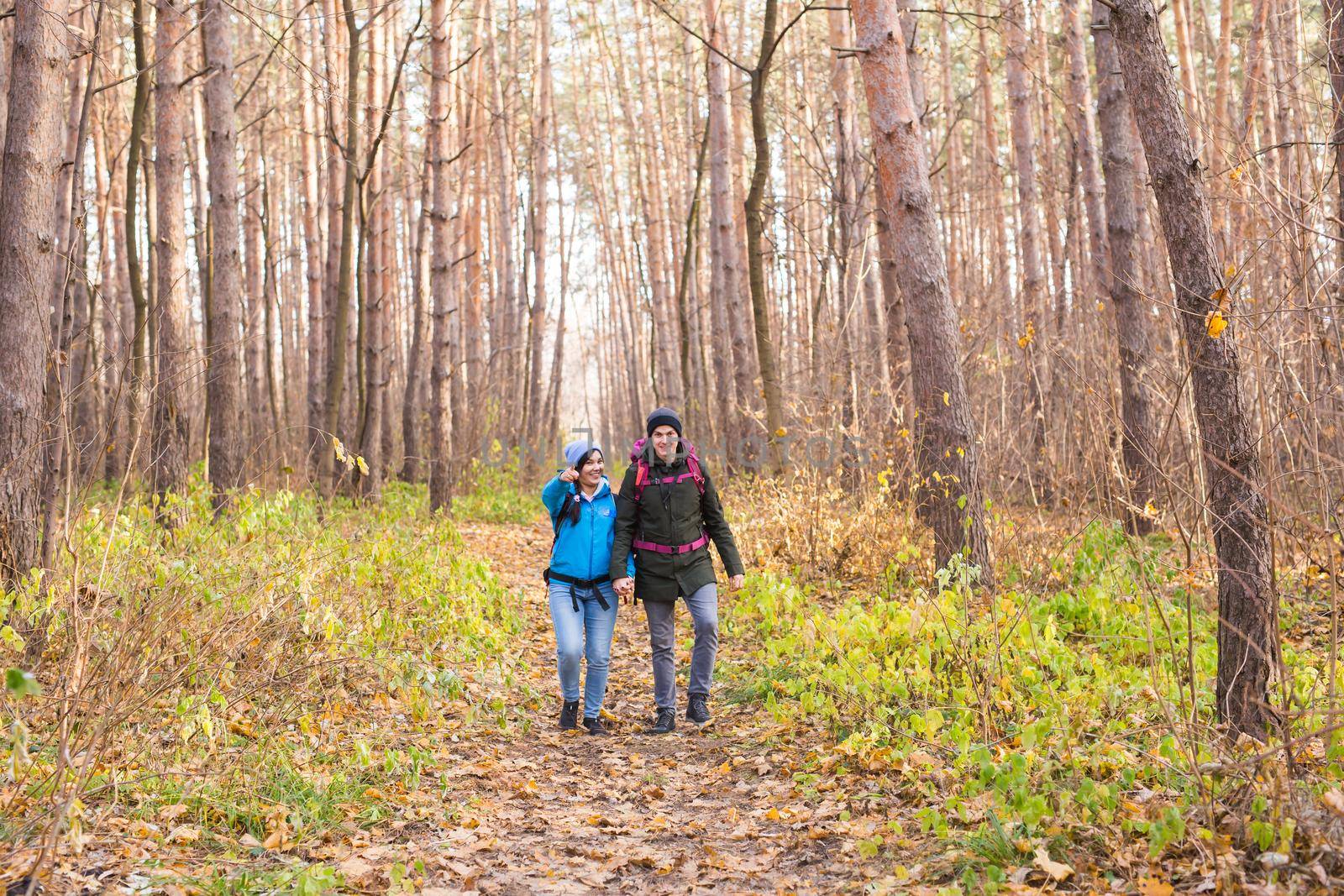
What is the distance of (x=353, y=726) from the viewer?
16.4 feet

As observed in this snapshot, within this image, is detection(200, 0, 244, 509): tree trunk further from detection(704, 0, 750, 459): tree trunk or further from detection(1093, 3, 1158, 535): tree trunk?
detection(1093, 3, 1158, 535): tree trunk

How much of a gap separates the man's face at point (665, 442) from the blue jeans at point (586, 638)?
0.81 metres

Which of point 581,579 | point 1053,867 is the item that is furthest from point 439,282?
point 1053,867

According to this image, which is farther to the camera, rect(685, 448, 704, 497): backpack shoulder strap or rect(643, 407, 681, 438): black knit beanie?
rect(685, 448, 704, 497): backpack shoulder strap

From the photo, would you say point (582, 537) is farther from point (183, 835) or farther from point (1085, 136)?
point (1085, 136)

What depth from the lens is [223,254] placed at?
9.26 metres

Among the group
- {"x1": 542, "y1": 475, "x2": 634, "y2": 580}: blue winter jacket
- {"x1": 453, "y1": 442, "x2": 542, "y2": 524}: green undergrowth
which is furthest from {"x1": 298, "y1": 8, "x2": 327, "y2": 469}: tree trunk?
{"x1": 542, "y1": 475, "x2": 634, "y2": 580}: blue winter jacket

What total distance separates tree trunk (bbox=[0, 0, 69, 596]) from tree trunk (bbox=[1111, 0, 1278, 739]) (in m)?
5.27

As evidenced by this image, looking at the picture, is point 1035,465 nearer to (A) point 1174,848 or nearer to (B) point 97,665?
(A) point 1174,848

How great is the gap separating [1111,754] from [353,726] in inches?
136

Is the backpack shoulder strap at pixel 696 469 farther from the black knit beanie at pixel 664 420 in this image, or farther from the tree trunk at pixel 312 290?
the tree trunk at pixel 312 290

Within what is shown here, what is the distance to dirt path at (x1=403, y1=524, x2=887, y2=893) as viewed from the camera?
374 cm

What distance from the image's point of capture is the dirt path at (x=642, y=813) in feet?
12.3

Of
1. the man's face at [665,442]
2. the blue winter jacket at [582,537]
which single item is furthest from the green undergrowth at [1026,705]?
the man's face at [665,442]
